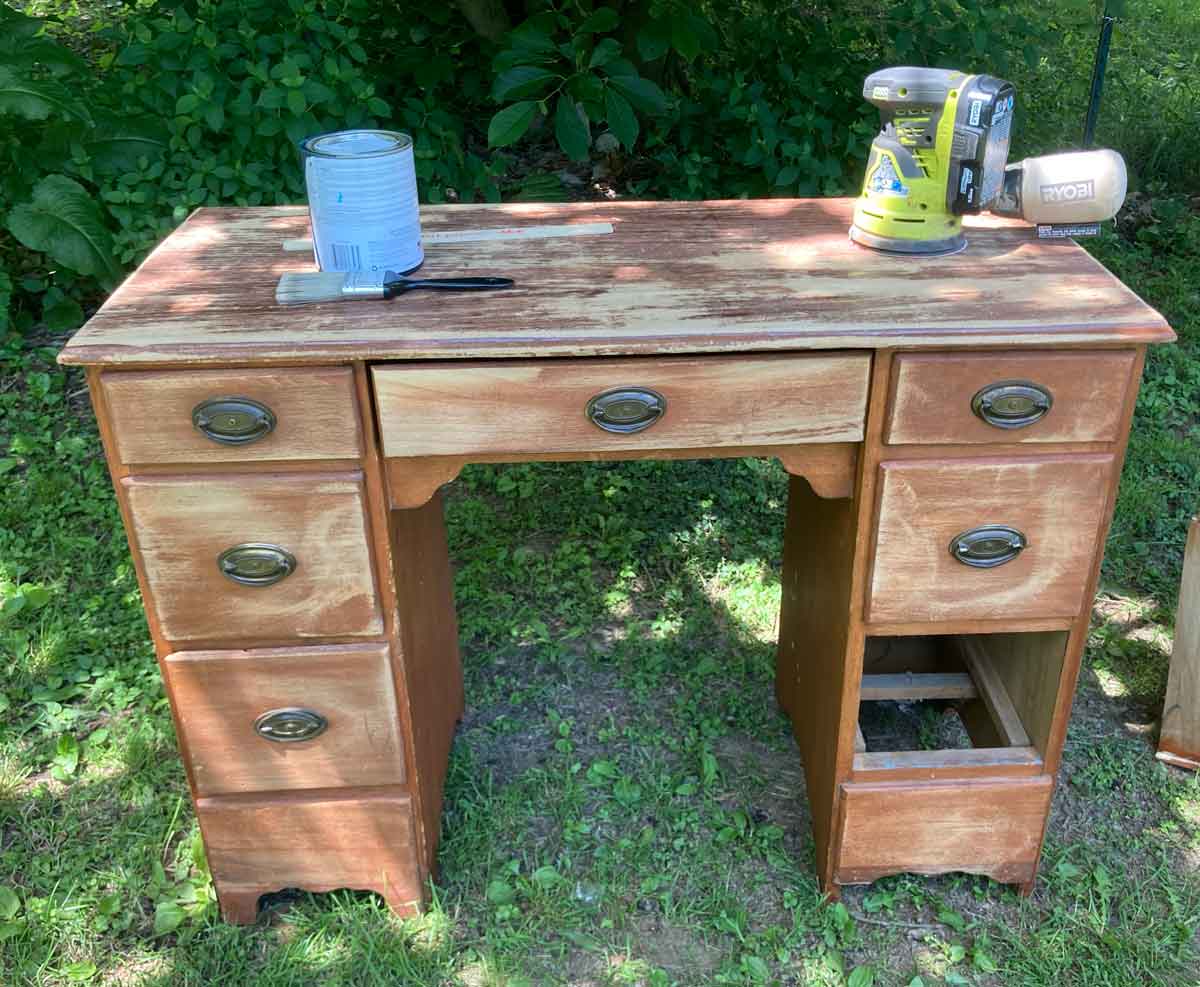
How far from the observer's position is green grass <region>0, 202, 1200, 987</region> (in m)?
2.12

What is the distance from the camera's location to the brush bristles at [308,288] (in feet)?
5.93

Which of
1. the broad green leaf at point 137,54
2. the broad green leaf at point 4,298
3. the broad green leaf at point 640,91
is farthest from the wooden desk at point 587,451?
the broad green leaf at point 4,298

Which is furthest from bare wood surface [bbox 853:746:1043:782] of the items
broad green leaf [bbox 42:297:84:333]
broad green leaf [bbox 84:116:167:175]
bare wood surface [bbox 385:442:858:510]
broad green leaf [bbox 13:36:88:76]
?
broad green leaf [bbox 13:36:88:76]

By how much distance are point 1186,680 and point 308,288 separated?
6.64 ft

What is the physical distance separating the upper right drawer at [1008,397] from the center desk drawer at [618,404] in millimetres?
76

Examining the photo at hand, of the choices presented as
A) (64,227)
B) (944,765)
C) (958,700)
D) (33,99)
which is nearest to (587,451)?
(944,765)

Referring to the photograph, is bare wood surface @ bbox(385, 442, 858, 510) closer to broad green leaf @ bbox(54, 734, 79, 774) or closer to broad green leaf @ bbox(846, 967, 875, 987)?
broad green leaf @ bbox(846, 967, 875, 987)

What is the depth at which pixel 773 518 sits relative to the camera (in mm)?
3414

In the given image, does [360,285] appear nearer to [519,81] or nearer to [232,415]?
[232,415]

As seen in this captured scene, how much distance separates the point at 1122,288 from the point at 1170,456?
1.99 m

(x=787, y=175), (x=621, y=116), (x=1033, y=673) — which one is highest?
(x=621, y=116)

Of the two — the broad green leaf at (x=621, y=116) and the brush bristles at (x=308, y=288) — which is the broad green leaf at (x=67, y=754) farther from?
the broad green leaf at (x=621, y=116)

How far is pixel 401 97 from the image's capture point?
389 cm

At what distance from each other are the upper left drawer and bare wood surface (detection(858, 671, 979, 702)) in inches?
51.4
